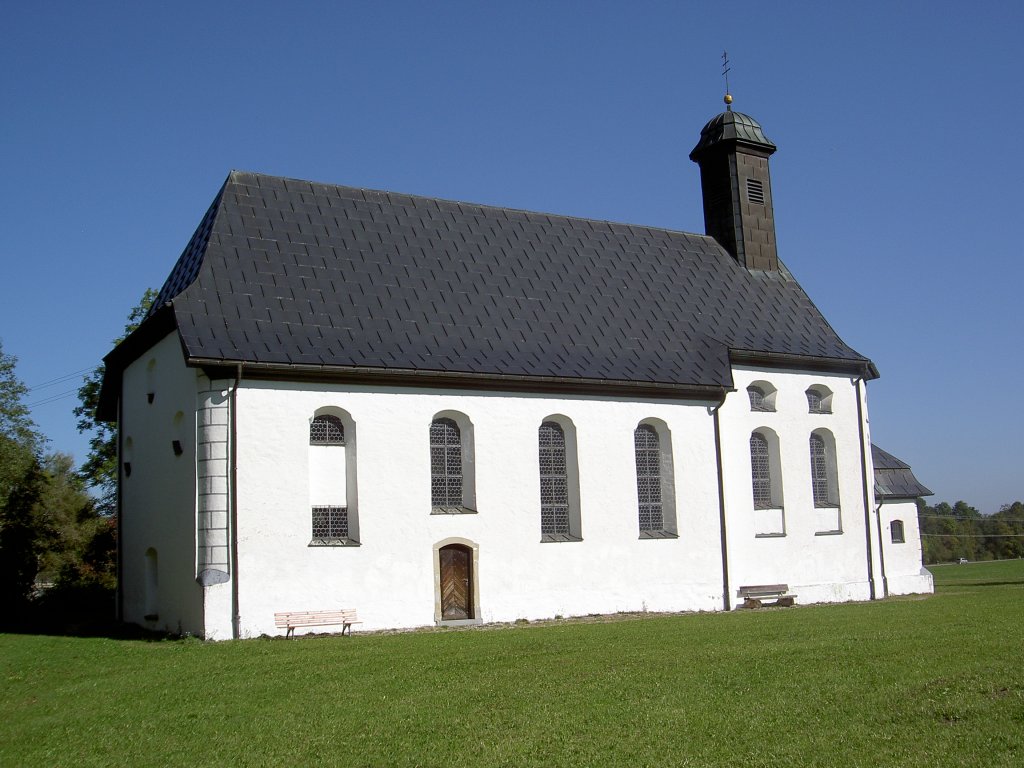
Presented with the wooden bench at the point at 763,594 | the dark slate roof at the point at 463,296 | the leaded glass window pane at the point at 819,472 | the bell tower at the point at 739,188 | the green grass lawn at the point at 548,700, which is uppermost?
the bell tower at the point at 739,188

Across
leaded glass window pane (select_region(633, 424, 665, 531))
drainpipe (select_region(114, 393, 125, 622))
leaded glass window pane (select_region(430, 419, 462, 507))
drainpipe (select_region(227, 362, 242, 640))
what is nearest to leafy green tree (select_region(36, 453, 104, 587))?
drainpipe (select_region(114, 393, 125, 622))

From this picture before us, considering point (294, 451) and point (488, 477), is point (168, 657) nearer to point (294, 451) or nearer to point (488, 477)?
point (294, 451)

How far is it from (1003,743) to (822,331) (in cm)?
2004

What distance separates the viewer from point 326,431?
66.1 feet

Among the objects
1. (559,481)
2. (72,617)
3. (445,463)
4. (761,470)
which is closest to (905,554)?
(761,470)

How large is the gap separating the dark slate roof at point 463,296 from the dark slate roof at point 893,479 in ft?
24.6

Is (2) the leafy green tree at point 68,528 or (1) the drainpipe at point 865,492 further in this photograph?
(2) the leafy green tree at point 68,528

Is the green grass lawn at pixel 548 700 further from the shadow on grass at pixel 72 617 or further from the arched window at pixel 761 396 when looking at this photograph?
the arched window at pixel 761 396

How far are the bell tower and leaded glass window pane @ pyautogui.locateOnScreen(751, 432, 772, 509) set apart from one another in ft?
19.3

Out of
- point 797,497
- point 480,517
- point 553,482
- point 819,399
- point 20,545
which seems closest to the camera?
point 480,517

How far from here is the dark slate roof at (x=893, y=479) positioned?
3416 cm

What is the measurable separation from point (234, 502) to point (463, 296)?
23.4 feet

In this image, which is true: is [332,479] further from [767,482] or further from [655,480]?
[767,482]

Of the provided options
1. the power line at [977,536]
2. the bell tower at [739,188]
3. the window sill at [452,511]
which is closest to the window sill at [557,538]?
the window sill at [452,511]
